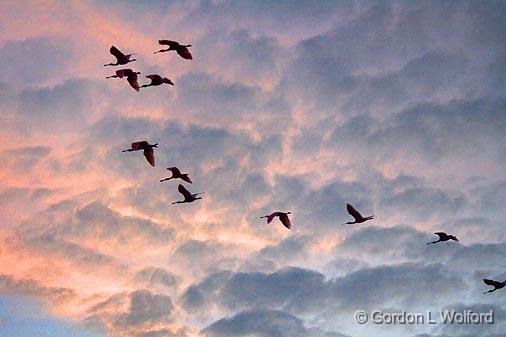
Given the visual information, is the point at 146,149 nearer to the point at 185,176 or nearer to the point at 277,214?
the point at 185,176

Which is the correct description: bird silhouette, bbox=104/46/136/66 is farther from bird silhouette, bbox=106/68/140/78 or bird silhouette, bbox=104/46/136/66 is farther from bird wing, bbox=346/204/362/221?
bird wing, bbox=346/204/362/221

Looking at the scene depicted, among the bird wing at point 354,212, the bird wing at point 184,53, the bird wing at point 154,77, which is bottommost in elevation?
the bird wing at point 354,212

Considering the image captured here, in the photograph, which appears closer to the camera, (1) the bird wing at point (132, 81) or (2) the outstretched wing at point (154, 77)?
(2) the outstretched wing at point (154, 77)

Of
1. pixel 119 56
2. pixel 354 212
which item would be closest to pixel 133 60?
pixel 119 56

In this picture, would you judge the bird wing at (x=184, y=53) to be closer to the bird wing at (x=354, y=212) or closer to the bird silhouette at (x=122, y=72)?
the bird silhouette at (x=122, y=72)

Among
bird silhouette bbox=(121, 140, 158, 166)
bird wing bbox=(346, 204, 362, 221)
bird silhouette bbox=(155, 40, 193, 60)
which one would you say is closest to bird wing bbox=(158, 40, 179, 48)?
bird silhouette bbox=(155, 40, 193, 60)

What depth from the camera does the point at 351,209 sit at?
3287 inches

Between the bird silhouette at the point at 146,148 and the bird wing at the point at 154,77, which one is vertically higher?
the bird wing at the point at 154,77

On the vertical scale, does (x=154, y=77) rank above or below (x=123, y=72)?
below

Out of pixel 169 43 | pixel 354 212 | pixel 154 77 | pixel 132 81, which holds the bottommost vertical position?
pixel 354 212

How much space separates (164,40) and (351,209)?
24.0 meters

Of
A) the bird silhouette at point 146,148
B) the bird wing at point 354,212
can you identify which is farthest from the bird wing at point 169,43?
the bird wing at point 354,212

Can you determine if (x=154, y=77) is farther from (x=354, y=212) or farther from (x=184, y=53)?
(x=354, y=212)

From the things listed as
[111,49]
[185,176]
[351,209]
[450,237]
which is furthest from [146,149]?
[450,237]
